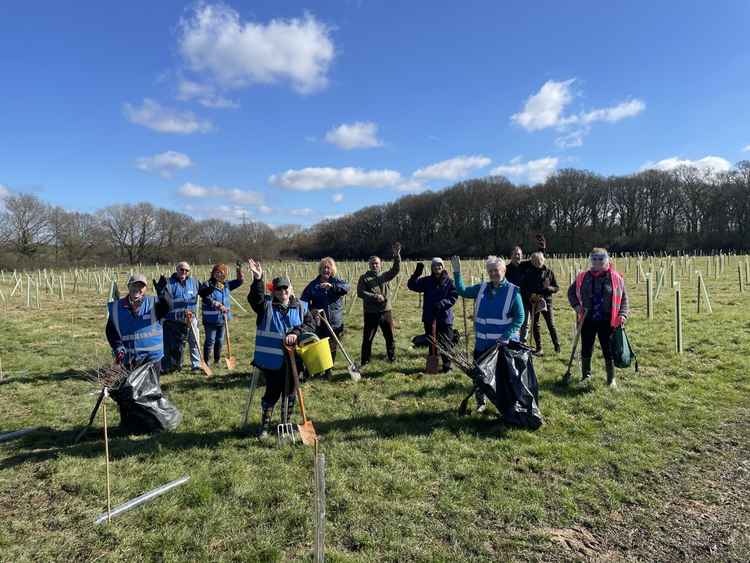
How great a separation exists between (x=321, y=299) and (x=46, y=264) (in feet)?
153

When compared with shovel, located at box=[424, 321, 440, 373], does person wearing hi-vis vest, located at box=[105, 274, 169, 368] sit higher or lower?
higher

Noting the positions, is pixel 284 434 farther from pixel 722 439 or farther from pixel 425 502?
pixel 722 439

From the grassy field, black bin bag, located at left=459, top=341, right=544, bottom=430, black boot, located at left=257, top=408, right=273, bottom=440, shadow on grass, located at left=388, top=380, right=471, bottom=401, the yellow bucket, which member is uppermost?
the yellow bucket

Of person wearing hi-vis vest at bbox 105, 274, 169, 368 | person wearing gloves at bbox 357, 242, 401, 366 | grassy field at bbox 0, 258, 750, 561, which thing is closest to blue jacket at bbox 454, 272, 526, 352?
grassy field at bbox 0, 258, 750, 561

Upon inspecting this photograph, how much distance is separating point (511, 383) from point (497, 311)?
0.79 meters

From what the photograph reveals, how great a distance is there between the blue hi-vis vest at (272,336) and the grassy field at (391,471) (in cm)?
87

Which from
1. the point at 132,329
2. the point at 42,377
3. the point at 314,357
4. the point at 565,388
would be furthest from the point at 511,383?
the point at 42,377

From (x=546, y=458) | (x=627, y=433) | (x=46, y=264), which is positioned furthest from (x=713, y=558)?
(x=46, y=264)

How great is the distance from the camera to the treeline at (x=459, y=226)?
47.3 m

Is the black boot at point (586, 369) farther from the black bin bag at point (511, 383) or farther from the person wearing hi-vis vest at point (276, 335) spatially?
the person wearing hi-vis vest at point (276, 335)

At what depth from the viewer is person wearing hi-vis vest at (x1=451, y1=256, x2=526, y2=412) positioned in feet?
15.4

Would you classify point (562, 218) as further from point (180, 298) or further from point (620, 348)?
point (180, 298)

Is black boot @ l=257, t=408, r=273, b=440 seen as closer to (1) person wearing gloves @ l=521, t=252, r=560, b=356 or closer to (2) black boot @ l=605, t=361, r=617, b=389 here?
(2) black boot @ l=605, t=361, r=617, b=389

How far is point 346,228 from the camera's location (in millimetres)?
71500
